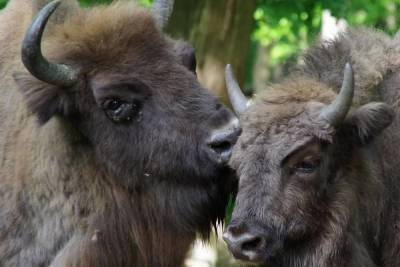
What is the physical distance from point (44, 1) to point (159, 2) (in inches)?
38.0

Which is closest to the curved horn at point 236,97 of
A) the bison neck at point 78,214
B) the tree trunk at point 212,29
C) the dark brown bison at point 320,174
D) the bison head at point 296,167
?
the dark brown bison at point 320,174

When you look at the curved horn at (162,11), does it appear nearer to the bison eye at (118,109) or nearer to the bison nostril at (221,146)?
the bison eye at (118,109)

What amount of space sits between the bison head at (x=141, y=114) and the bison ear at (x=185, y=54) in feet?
0.24

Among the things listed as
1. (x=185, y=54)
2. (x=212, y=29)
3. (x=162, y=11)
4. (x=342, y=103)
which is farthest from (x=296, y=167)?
(x=212, y=29)

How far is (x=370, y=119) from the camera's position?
6.47 m

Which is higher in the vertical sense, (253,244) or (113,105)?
(113,105)

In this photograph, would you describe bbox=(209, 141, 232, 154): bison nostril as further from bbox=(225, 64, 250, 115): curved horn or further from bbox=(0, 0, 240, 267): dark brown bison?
bbox=(225, 64, 250, 115): curved horn

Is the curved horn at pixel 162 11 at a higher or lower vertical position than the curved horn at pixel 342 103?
lower

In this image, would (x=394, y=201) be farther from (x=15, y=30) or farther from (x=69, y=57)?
(x=15, y=30)

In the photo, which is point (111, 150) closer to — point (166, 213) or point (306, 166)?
point (166, 213)

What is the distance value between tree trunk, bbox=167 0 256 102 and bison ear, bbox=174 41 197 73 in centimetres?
349

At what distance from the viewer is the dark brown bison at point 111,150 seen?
6.65 metres

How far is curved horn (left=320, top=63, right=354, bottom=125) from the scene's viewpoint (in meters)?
6.22

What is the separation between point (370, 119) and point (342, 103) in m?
0.29
